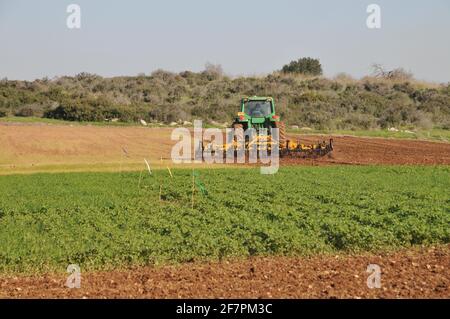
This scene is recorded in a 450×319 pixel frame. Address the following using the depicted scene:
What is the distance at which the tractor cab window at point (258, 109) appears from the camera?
1075 inches

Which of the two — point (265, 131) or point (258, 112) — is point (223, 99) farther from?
point (265, 131)

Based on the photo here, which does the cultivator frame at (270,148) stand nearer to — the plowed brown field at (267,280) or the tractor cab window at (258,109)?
the tractor cab window at (258,109)

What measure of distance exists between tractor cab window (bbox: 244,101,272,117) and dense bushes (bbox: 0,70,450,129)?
25.2 metres

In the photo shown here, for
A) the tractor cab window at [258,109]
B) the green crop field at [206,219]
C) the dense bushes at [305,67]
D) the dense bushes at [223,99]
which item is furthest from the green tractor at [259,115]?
the dense bushes at [305,67]

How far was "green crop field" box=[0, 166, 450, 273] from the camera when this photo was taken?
9562 mm

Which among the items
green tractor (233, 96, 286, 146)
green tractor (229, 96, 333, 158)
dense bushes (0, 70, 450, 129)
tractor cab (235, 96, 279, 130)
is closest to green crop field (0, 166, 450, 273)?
green tractor (229, 96, 333, 158)

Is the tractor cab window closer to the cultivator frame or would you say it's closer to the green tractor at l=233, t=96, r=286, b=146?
the green tractor at l=233, t=96, r=286, b=146

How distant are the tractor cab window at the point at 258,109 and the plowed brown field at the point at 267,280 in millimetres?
18091

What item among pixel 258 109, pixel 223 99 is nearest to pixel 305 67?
pixel 223 99

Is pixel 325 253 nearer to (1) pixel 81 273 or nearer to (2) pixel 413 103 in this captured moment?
(1) pixel 81 273

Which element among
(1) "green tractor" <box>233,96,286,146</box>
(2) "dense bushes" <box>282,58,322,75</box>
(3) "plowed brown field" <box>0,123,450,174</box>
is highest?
(2) "dense bushes" <box>282,58,322,75</box>

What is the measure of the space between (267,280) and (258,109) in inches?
773

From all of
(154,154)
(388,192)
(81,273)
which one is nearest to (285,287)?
(81,273)

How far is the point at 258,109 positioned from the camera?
27.4 metres
